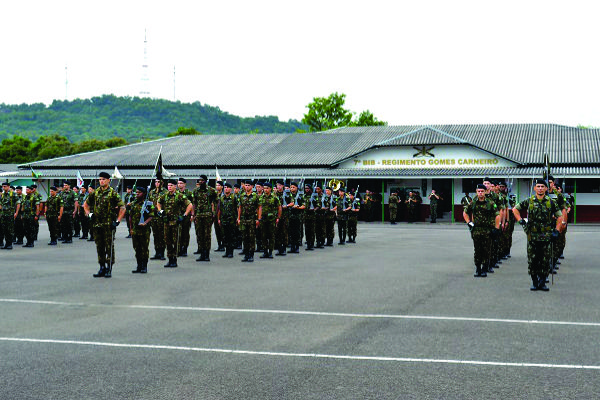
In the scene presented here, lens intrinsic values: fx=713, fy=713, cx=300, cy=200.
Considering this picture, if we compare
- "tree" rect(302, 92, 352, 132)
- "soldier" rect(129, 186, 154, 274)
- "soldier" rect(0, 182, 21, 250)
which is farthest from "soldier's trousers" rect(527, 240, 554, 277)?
"tree" rect(302, 92, 352, 132)

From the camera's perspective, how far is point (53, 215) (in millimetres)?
22906

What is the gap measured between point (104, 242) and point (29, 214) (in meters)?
9.56

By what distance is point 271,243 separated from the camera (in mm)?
17469

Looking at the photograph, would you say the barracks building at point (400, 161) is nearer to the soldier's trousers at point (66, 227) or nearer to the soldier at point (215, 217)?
the soldier's trousers at point (66, 227)

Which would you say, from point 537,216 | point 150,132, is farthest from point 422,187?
point 150,132

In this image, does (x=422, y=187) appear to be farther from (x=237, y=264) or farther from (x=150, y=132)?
(x=150, y=132)

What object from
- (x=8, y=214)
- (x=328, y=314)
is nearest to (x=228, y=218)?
(x=8, y=214)

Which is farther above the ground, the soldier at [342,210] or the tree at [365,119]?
the tree at [365,119]

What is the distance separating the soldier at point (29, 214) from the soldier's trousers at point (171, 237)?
773 cm

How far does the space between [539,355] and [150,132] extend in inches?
5752

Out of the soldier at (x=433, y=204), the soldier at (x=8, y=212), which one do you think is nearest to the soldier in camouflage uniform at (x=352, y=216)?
the soldier at (x=8, y=212)

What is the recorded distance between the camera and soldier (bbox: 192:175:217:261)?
669 inches

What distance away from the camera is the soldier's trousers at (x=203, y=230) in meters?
17.0

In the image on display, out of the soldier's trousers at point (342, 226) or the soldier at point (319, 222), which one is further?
the soldier's trousers at point (342, 226)
